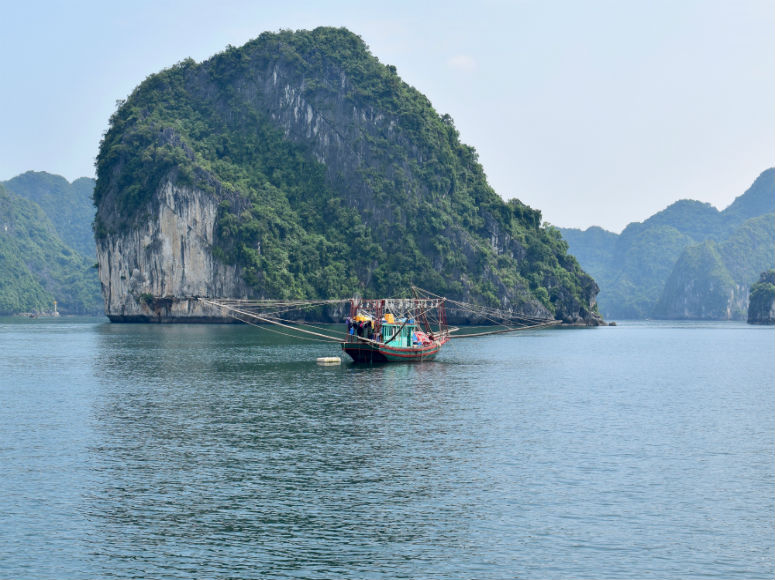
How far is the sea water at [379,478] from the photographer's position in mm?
23391

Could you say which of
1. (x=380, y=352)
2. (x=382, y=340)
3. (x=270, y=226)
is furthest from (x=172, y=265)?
(x=380, y=352)

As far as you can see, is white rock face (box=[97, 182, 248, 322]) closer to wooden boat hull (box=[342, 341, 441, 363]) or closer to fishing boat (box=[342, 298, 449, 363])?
fishing boat (box=[342, 298, 449, 363])

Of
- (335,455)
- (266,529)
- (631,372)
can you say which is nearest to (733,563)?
(266,529)

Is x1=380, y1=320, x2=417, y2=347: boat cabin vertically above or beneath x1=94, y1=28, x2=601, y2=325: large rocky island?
beneath

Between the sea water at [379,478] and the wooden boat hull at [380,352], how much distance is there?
1243 cm

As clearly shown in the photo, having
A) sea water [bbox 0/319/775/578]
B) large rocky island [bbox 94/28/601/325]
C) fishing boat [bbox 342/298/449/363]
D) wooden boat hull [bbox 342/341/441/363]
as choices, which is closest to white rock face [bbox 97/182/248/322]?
large rocky island [bbox 94/28/601/325]

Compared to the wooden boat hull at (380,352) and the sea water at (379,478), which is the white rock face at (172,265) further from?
the sea water at (379,478)

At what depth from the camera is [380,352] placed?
76000mm

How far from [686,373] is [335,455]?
5004 centimetres

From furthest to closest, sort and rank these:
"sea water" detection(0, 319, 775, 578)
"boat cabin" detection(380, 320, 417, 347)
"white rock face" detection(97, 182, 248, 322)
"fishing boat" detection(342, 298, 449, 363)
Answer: "white rock face" detection(97, 182, 248, 322), "boat cabin" detection(380, 320, 417, 347), "fishing boat" detection(342, 298, 449, 363), "sea water" detection(0, 319, 775, 578)

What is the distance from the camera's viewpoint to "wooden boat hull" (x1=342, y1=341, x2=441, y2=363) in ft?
248

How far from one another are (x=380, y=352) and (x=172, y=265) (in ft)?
324

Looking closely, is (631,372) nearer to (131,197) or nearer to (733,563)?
(733,563)

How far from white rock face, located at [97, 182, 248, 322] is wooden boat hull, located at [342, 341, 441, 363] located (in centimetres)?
9104
